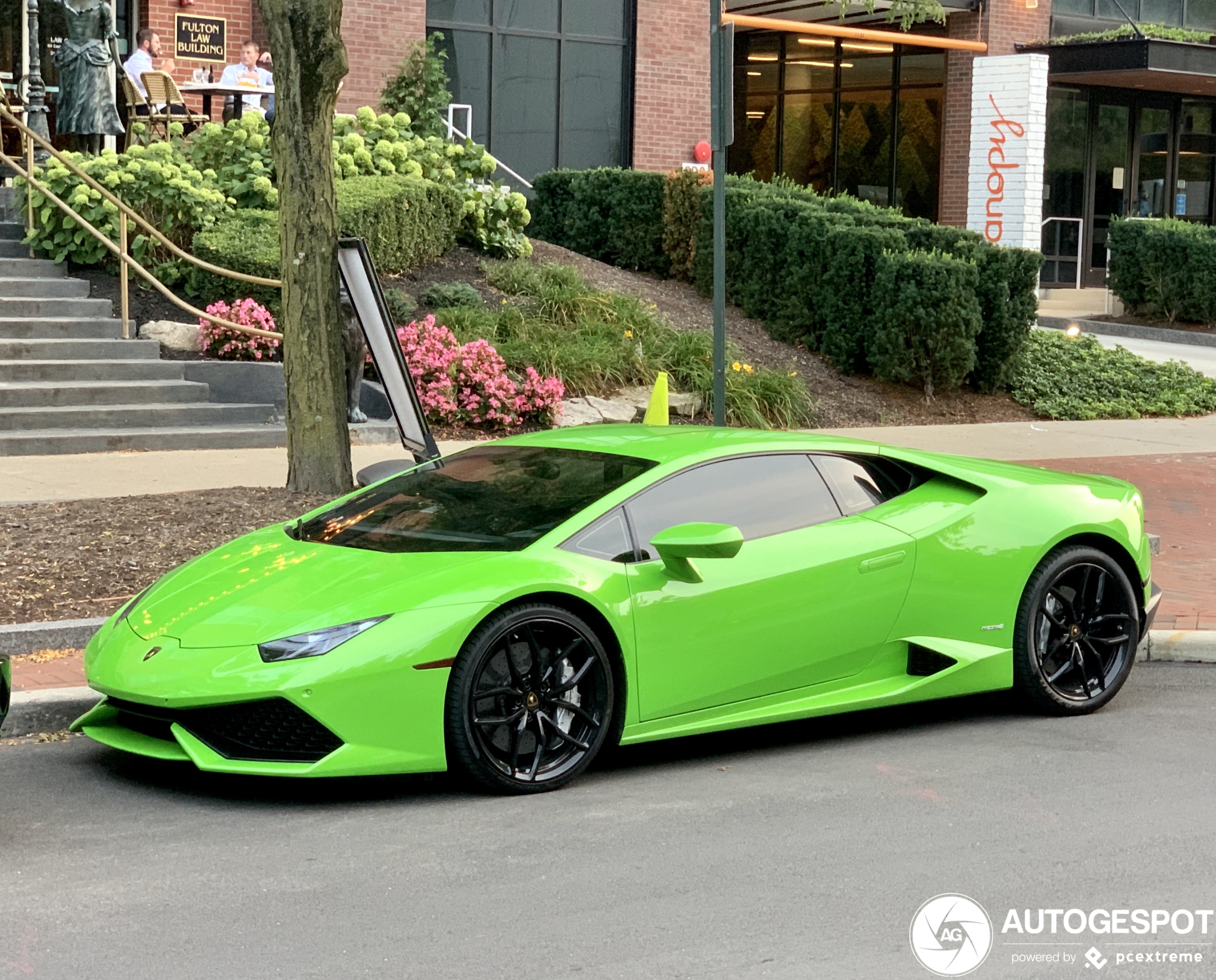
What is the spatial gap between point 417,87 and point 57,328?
852 cm

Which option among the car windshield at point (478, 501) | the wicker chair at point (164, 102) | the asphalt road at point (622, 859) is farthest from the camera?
the wicker chair at point (164, 102)

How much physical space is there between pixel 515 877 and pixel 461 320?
36.4 ft

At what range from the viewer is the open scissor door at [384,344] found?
9242mm

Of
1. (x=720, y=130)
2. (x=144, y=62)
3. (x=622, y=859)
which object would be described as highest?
(x=144, y=62)

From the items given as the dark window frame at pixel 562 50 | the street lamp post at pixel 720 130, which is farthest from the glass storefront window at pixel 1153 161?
the street lamp post at pixel 720 130

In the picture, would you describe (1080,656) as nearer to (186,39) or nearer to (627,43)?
(186,39)

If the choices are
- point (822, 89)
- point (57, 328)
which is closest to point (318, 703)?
point (57, 328)

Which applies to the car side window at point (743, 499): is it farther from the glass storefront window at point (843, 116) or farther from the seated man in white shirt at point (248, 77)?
the glass storefront window at point (843, 116)

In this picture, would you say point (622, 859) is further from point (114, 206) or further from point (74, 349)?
point (114, 206)

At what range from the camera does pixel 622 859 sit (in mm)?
4770

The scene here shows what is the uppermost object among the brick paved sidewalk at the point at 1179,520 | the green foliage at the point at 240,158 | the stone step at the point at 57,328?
the green foliage at the point at 240,158

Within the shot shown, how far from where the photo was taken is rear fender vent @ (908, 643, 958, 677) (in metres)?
6.16

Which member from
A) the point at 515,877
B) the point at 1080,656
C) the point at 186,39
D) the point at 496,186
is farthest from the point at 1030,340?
the point at 515,877

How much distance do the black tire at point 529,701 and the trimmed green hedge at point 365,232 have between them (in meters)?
9.66
